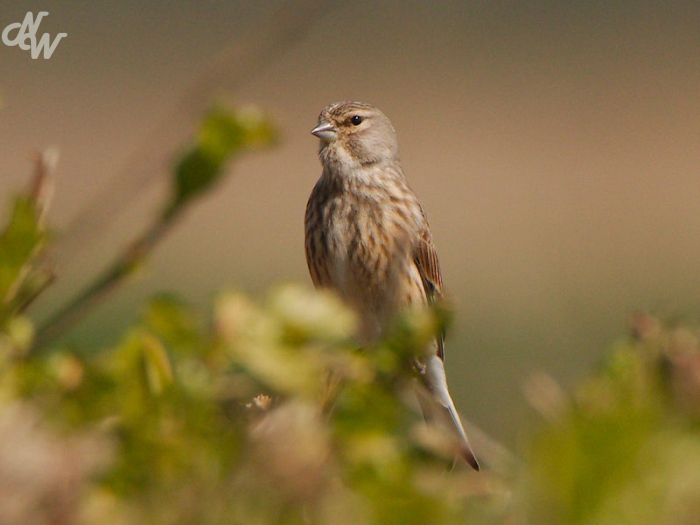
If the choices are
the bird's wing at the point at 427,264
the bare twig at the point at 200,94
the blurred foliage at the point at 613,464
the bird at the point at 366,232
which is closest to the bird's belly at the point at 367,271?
the bird at the point at 366,232

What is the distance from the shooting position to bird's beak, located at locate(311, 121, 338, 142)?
3.66 metres

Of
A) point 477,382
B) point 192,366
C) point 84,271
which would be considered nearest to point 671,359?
point 192,366

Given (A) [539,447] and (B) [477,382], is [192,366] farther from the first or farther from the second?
(B) [477,382]

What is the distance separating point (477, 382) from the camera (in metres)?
6.93

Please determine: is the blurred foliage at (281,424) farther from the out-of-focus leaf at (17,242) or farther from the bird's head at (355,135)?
the bird's head at (355,135)

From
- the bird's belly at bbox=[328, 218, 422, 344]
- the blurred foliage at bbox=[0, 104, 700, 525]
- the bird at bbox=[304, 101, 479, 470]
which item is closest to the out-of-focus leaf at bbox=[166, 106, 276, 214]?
the blurred foliage at bbox=[0, 104, 700, 525]

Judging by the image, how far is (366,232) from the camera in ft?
11.3

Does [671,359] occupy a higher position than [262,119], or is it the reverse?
[262,119]

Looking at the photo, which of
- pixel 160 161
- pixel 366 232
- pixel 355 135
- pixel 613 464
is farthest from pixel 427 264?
pixel 613 464

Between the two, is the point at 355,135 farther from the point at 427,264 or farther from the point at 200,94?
the point at 200,94

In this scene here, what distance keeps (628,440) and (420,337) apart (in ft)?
0.61

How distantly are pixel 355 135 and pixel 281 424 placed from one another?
3.33 meters

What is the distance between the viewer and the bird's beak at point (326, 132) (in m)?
3.66

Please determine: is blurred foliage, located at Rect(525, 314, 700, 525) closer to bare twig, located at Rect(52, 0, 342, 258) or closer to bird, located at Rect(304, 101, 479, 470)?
bare twig, located at Rect(52, 0, 342, 258)
